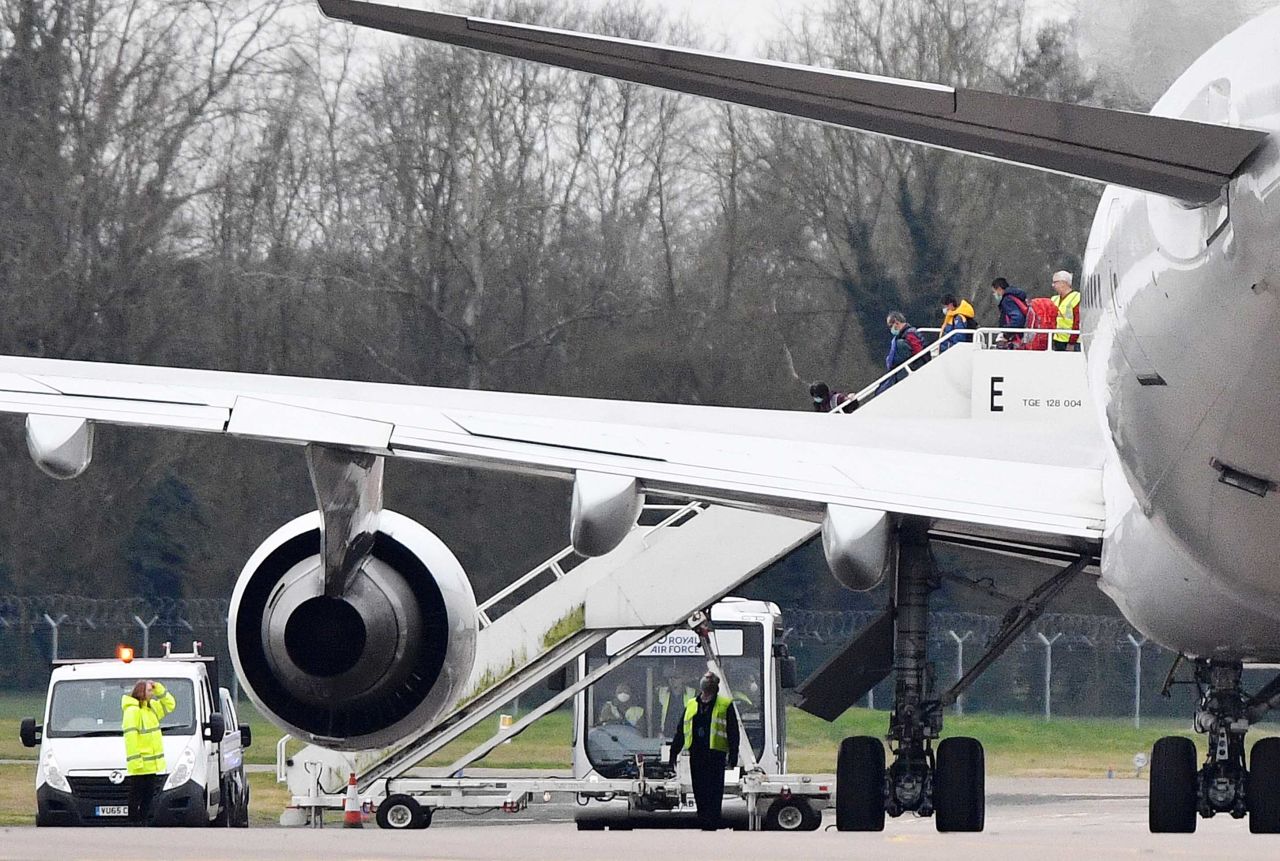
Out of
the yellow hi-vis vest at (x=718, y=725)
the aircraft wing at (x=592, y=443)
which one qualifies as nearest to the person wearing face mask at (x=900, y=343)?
the yellow hi-vis vest at (x=718, y=725)

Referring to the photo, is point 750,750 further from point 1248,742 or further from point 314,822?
point 1248,742

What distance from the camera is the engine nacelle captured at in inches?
408

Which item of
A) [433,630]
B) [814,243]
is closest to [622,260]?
[814,243]

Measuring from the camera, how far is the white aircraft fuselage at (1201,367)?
6.86m

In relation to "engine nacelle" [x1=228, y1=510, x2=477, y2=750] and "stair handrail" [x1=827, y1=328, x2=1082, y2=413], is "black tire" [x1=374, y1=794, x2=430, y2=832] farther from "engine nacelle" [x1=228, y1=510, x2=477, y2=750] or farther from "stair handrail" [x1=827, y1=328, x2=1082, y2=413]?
"engine nacelle" [x1=228, y1=510, x2=477, y2=750]

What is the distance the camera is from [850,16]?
34156 millimetres

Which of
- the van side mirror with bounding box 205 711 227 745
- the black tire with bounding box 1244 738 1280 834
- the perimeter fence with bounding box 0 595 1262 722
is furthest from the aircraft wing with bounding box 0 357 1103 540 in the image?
the perimeter fence with bounding box 0 595 1262 722

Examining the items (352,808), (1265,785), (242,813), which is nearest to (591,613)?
(352,808)

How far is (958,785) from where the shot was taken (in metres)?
11.1

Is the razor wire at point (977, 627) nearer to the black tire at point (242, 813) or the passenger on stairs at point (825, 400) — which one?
the passenger on stairs at point (825, 400)

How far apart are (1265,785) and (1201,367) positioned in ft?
15.6

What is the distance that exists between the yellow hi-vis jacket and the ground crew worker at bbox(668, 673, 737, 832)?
404 centimetres

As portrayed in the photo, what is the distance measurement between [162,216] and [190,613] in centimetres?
579

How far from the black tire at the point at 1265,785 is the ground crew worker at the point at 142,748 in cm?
851
